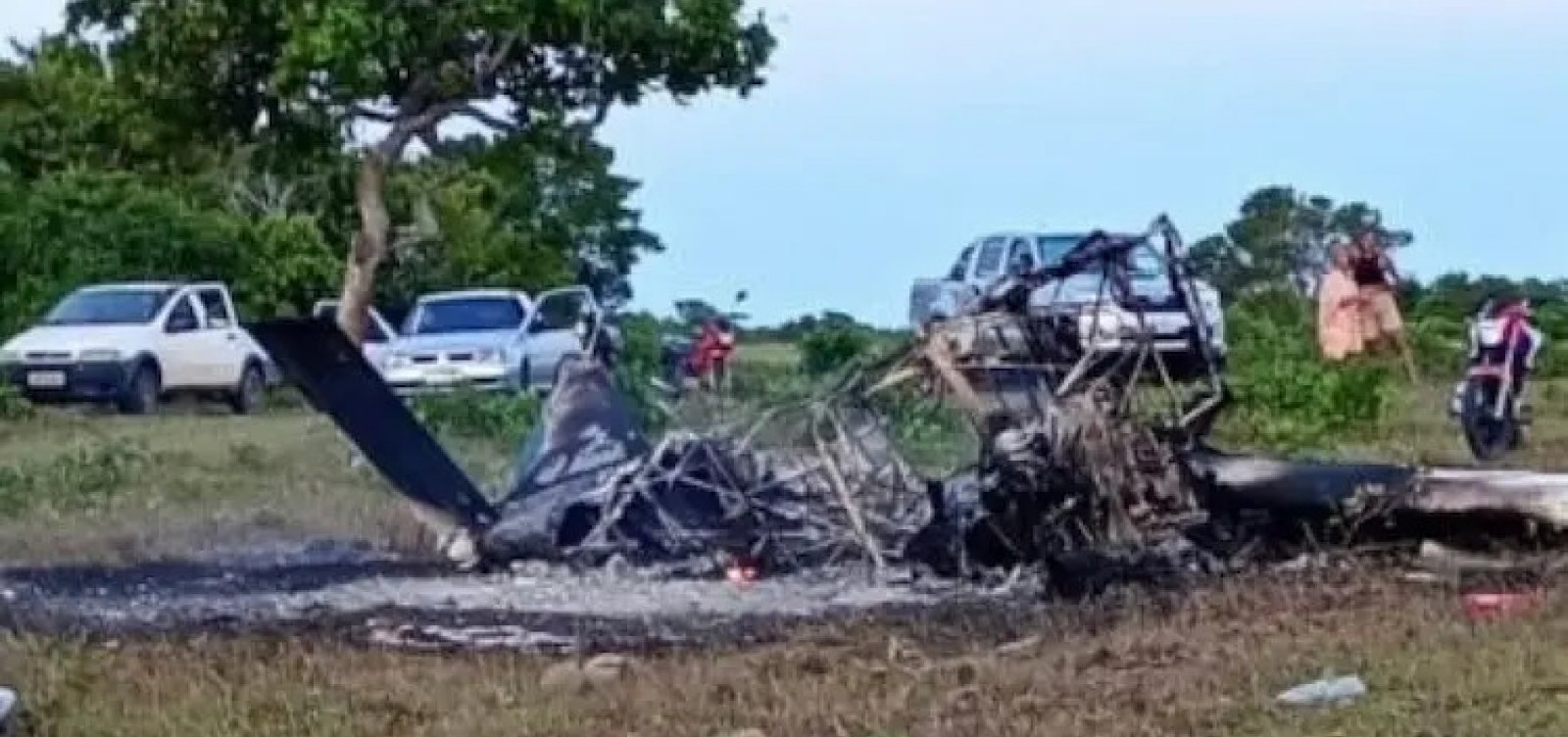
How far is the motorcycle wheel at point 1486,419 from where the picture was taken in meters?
21.1

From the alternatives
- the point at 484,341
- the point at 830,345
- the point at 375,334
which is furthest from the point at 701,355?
the point at 375,334

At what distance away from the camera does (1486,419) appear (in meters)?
21.1

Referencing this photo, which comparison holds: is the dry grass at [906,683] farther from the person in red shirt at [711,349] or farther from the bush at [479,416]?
the bush at [479,416]

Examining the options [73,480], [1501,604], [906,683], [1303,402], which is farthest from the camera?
[1303,402]

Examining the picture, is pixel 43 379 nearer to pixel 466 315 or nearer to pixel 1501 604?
pixel 466 315

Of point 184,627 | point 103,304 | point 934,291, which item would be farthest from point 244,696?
point 103,304

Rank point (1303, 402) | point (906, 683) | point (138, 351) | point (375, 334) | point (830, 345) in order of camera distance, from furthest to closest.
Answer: point (375, 334), point (830, 345), point (138, 351), point (1303, 402), point (906, 683)

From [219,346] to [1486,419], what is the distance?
17625mm

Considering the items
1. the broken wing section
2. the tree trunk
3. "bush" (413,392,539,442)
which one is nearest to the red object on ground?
the broken wing section

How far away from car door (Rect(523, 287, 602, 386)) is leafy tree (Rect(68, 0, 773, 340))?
2.10 meters

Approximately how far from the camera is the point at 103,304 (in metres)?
35.2

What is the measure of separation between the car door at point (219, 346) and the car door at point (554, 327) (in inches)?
118

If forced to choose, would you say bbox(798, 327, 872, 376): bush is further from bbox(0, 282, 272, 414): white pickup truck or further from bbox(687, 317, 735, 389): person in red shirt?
bbox(0, 282, 272, 414): white pickup truck

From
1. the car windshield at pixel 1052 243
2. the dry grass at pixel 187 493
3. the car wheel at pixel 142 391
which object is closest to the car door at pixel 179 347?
the car wheel at pixel 142 391
